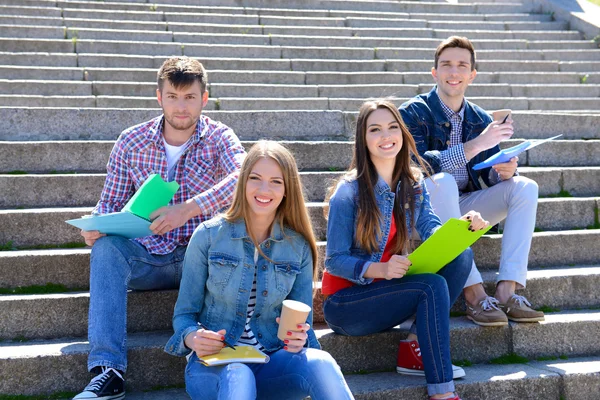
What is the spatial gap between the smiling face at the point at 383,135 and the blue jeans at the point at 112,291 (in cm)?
118

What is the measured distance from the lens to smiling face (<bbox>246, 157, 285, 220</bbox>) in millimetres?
2990

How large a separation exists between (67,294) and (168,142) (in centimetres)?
91

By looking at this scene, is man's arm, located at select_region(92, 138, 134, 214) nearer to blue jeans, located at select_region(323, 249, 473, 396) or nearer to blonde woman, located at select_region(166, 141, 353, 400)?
blonde woman, located at select_region(166, 141, 353, 400)

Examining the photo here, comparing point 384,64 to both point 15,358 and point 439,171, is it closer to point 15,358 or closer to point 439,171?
point 439,171

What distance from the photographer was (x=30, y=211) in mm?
4125

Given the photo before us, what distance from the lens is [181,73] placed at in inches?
140

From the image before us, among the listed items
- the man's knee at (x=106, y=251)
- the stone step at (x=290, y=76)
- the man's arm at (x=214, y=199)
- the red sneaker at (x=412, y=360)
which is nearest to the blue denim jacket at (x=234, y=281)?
the man's arm at (x=214, y=199)

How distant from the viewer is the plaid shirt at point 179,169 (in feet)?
11.7

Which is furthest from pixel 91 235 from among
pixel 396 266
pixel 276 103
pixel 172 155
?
pixel 276 103

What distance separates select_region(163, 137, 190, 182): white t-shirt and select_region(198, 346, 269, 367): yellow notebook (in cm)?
122

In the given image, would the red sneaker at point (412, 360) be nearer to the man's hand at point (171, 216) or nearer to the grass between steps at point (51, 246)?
the man's hand at point (171, 216)

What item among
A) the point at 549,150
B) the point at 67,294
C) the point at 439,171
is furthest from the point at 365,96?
the point at 67,294

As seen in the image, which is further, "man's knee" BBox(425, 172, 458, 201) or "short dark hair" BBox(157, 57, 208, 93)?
"man's knee" BBox(425, 172, 458, 201)

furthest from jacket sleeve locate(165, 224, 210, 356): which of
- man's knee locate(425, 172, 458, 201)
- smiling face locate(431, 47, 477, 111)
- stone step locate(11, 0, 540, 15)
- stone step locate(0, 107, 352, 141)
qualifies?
stone step locate(11, 0, 540, 15)
